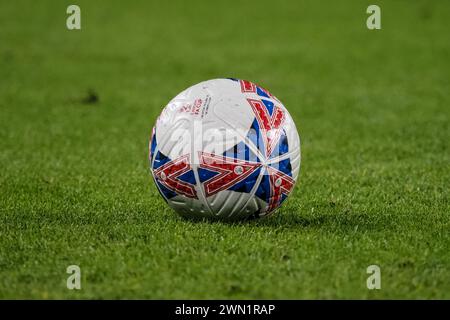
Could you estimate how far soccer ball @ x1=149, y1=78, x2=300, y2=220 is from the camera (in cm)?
692

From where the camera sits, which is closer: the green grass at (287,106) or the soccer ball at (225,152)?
the green grass at (287,106)

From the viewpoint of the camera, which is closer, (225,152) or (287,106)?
(225,152)

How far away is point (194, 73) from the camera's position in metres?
19.6

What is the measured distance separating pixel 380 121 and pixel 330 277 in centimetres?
848

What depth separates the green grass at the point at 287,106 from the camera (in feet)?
20.0

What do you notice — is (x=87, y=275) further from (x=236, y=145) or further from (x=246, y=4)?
(x=246, y=4)

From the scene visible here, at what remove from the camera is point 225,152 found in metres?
6.89

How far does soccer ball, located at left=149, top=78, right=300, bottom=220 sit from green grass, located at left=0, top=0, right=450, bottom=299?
10.9 inches

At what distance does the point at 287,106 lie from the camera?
15.7m

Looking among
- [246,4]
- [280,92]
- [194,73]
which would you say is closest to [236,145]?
[280,92]

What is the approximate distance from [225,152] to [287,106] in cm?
896

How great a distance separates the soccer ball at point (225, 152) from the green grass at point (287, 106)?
277mm

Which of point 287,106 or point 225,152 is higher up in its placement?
point 225,152
